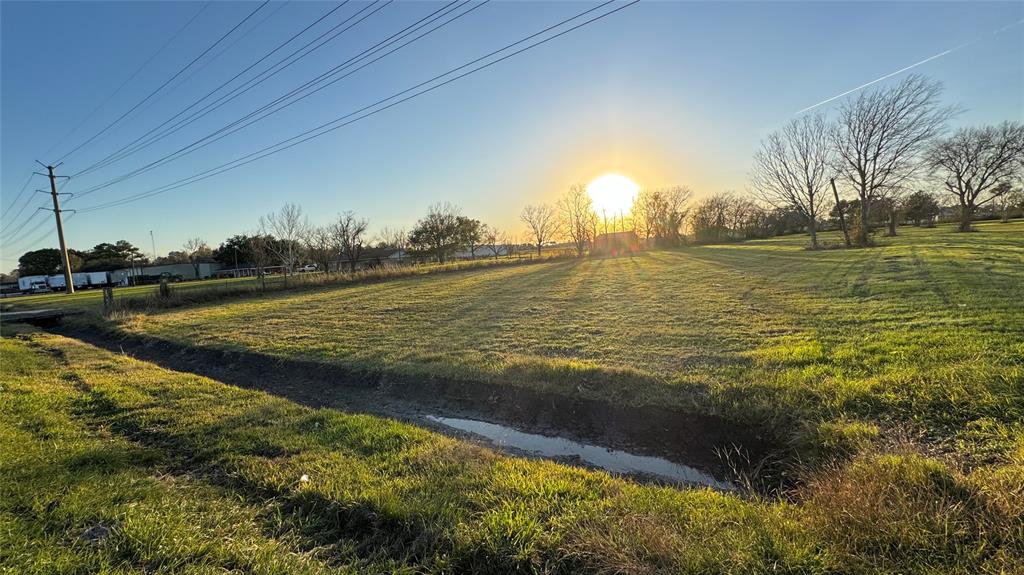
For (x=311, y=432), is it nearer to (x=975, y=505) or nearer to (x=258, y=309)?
(x=975, y=505)

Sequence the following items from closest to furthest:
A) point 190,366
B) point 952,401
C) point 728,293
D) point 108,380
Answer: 1. point 952,401
2. point 108,380
3. point 190,366
4. point 728,293

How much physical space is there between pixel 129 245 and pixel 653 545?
9964 centimetres

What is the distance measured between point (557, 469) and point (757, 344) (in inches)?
216

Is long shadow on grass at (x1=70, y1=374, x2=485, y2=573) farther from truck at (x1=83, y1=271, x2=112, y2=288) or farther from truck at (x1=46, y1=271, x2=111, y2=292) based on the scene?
truck at (x1=83, y1=271, x2=112, y2=288)

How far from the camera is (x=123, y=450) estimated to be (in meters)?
4.41

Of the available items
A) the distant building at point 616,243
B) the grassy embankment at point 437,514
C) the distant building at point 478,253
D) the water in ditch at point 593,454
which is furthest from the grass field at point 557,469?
the distant building at point 478,253

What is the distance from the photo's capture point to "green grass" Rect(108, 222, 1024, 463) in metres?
4.45

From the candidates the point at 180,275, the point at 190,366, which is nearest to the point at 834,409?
the point at 190,366

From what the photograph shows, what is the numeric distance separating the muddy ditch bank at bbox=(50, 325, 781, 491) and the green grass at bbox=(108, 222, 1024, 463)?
221mm

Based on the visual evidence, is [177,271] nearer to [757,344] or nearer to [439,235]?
[439,235]

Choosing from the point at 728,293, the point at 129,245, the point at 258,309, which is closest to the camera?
the point at 728,293

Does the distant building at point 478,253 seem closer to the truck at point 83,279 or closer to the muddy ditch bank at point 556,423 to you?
the truck at point 83,279

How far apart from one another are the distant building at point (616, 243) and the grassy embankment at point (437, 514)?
169 feet

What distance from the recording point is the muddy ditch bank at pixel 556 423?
4426mm
